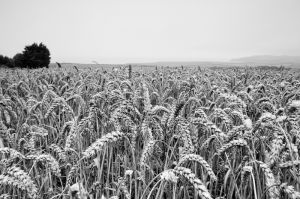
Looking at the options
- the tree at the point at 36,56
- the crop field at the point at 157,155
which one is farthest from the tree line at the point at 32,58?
the crop field at the point at 157,155

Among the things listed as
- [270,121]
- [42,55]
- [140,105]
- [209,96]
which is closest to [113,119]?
[270,121]

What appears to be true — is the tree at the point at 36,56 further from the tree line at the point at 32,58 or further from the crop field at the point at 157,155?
the crop field at the point at 157,155

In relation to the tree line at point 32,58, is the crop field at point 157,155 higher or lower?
lower

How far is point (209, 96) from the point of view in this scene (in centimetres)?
518

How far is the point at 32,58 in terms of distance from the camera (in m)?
61.3

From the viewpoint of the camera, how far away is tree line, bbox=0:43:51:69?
2443 inches

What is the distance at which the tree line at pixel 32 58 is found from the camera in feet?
204

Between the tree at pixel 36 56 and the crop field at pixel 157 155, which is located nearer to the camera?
the crop field at pixel 157 155

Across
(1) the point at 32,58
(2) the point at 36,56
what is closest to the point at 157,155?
(1) the point at 32,58

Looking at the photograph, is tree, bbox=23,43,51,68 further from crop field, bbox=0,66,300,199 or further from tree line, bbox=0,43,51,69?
crop field, bbox=0,66,300,199

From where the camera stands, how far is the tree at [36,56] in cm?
6194

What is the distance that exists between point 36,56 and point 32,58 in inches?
73.2

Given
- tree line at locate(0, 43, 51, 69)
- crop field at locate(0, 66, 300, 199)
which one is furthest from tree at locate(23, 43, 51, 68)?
crop field at locate(0, 66, 300, 199)

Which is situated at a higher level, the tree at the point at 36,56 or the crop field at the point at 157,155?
the tree at the point at 36,56
